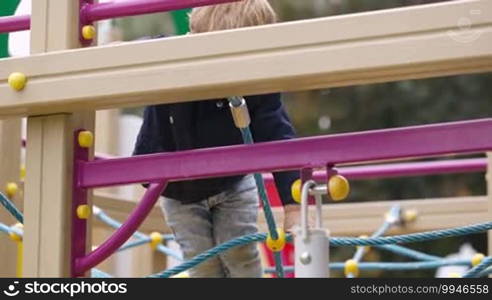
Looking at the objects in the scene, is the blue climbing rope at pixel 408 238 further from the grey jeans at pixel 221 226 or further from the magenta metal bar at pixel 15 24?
the magenta metal bar at pixel 15 24

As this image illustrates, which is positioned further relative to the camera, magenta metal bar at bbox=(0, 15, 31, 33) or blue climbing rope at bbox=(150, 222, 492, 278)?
magenta metal bar at bbox=(0, 15, 31, 33)

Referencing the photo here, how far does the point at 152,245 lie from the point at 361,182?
6.91m

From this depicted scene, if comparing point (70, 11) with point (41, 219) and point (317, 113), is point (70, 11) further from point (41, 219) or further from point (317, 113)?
point (317, 113)

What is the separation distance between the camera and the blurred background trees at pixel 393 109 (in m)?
9.60

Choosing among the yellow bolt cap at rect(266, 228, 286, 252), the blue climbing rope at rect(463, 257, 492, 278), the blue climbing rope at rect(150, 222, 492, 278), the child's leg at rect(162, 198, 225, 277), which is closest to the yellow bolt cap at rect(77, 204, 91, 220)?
the blue climbing rope at rect(150, 222, 492, 278)

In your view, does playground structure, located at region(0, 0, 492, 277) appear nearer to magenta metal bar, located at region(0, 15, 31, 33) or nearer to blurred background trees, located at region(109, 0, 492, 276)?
magenta metal bar, located at region(0, 15, 31, 33)

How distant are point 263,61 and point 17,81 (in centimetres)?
46

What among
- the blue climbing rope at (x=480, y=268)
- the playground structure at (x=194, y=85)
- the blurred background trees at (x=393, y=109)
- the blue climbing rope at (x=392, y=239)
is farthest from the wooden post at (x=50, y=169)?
the blurred background trees at (x=393, y=109)

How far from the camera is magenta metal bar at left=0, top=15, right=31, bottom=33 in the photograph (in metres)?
2.07

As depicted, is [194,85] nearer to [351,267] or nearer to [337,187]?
[337,187]

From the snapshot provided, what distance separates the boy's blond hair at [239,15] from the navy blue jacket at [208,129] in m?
0.16

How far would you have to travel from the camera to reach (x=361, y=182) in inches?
388

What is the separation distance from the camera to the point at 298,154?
1808 mm

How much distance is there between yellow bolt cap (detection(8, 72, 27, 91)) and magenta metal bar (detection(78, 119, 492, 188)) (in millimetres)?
183
